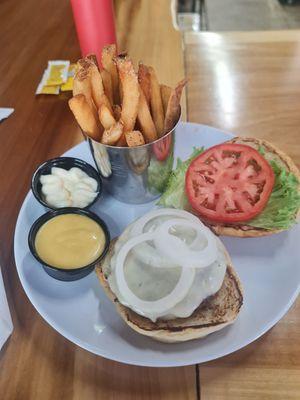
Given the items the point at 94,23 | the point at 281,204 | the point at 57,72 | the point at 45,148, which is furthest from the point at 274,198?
the point at 57,72

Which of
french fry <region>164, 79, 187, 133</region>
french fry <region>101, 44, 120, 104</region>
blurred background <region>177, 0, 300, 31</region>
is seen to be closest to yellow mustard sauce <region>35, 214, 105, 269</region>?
french fry <region>164, 79, 187, 133</region>

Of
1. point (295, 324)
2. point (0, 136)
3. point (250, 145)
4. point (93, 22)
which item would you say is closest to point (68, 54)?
point (93, 22)

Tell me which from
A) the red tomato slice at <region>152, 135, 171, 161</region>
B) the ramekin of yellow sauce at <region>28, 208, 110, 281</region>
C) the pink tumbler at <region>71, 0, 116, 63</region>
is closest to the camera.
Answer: the ramekin of yellow sauce at <region>28, 208, 110, 281</region>

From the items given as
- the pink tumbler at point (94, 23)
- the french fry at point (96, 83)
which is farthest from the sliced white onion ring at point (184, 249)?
the pink tumbler at point (94, 23)

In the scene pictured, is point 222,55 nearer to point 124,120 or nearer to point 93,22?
point 93,22

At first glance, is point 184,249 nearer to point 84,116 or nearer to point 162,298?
point 162,298

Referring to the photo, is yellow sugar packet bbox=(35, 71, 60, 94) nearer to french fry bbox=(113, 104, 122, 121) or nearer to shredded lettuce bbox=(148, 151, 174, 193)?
french fry bbox=(113, 104, 122, 121)

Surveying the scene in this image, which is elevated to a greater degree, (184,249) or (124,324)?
(184,249)
